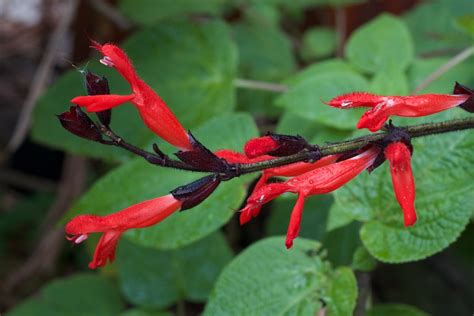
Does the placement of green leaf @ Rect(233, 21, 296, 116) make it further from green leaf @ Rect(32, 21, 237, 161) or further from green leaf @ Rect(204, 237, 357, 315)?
green leaf @ Rect(204, 237, 357, 315)

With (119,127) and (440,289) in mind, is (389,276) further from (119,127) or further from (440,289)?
(119,127)

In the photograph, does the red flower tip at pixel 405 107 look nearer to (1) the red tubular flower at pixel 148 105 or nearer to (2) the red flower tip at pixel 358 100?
(2) the red flower tip at pixel 358 100

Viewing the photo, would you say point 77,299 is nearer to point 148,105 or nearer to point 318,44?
point 148,105

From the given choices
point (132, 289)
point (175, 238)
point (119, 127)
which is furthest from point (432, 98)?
point (119, 127)

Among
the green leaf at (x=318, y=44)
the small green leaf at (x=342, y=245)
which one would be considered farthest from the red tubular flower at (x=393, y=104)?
the green leaf at (x=318, y=44)

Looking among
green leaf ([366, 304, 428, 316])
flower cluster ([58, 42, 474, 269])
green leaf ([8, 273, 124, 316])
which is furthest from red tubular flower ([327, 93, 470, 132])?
green leaf ([8, 273, 124, 316])

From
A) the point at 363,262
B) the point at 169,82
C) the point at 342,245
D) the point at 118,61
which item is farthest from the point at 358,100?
the point at 169,82
